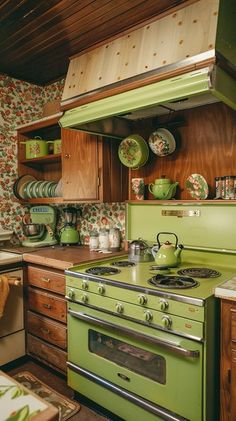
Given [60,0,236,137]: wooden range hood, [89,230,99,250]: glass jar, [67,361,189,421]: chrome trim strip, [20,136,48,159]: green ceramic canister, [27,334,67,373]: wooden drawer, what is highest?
[60,0,236,137]: wooden range hood

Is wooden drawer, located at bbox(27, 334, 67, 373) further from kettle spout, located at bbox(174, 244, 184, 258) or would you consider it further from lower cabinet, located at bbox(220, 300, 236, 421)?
lower cabinet, located at bbox(220, 300, 236, 421)

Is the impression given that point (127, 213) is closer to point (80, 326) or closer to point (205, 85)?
point (80, 326)

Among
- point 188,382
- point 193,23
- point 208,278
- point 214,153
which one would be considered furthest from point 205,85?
point 188,382

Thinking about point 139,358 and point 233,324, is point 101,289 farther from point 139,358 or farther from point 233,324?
point 233,324

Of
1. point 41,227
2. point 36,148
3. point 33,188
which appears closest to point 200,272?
point 41,227

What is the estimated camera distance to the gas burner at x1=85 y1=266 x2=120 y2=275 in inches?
77.6

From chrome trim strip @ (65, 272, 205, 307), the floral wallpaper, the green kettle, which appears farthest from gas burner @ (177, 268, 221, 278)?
the green kettle

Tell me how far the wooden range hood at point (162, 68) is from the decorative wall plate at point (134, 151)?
0.20m

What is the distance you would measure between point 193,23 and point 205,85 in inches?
17.1

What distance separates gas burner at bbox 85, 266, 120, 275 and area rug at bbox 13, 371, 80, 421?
2.96 feet

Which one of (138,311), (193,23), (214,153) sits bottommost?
(138,311)

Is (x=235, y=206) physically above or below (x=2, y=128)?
below

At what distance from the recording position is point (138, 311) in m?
1.67

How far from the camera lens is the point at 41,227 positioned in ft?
10.2
